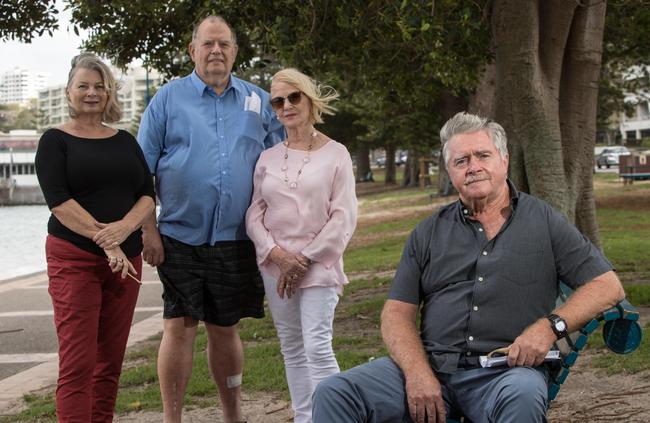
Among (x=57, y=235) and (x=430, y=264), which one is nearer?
(x=430, y=264)

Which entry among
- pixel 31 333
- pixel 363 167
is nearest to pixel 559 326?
pixel 31 333

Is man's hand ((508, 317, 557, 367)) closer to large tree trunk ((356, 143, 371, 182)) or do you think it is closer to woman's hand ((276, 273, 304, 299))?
woman's hand ((276, 273, 304, 299))

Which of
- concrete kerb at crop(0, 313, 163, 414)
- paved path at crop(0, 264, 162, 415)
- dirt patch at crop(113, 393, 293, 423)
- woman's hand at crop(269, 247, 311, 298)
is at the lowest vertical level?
paved path at crop(0, 264, 162, 415)

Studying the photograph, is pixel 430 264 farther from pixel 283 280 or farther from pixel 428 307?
pixel 283 280

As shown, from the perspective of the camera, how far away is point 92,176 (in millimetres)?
4465

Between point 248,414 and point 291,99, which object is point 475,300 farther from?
point 248,414

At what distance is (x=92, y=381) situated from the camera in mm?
4617

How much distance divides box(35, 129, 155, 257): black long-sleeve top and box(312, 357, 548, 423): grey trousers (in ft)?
5.12

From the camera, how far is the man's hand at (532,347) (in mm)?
3412

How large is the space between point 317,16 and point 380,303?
3116mm

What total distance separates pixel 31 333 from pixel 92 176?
635 cm

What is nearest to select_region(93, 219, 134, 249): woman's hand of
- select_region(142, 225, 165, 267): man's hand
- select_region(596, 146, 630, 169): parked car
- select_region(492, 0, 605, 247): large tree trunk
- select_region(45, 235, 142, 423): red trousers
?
select_region(45, 235, 142, 423): red trousers

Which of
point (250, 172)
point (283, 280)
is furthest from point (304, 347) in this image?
point (250, 172)

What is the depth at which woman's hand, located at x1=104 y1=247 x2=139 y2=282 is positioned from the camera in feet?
14.5
